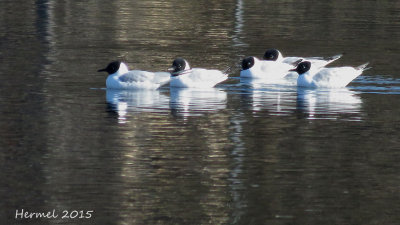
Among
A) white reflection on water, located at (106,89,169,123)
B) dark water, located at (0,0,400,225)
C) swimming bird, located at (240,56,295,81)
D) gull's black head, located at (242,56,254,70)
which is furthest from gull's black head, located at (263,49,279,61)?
white reflection on water, located at (106,89,169,123)

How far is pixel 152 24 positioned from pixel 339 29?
242 inches

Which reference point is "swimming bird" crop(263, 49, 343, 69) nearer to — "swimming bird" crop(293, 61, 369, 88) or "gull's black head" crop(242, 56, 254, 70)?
"gull's black head" crop(242, 56, 254, 70)

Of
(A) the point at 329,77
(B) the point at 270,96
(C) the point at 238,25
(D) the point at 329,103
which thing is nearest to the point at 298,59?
(A) the point at 329,77

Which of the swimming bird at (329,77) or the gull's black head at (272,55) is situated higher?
the swimming bird at (329,77)

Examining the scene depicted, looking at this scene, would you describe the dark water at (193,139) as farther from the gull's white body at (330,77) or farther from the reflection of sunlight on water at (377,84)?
the gull's white body at (330,77)

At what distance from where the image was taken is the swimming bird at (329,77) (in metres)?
22.4

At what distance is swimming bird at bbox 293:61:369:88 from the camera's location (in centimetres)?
2244

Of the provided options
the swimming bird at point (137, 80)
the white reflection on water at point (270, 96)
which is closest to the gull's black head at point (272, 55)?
the white reflection on water at point (270, 96)

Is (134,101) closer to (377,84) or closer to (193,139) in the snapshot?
(193,139)

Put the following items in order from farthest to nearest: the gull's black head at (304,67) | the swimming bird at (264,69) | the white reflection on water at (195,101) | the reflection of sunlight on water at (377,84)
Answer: the swimming bird at (264,69) → the gull's black head at (304,67) → the reflection of sunlight on water at (377,84) → the white reflection on water at (195,101)

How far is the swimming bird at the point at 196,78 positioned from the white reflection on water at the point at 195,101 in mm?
175

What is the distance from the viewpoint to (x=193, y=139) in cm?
1608

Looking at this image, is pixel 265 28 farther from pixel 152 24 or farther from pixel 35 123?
pixel 35 123

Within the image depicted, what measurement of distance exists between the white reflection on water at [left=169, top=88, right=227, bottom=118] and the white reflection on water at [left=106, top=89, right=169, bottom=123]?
0.24 m
